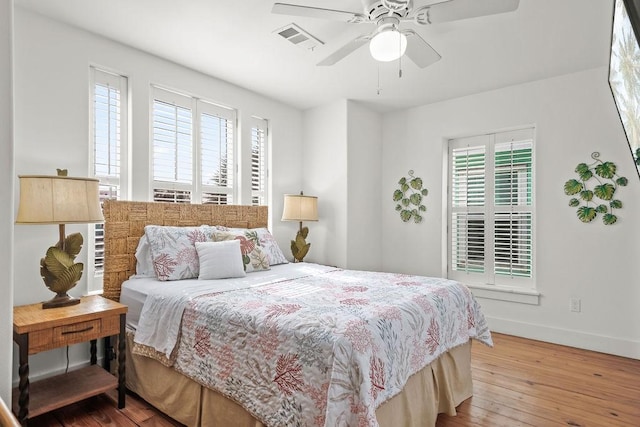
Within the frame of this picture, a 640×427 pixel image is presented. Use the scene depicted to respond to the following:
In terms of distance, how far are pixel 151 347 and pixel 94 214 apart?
3.05 ft

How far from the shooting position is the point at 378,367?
1489mm

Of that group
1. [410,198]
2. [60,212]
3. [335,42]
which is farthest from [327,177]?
[60,212]

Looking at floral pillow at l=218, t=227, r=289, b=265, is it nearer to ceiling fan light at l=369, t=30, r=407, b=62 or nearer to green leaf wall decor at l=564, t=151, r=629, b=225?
ceiling fan light at l=369, t=30, r=407, b=62

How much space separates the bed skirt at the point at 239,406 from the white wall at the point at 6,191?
89 centimetres

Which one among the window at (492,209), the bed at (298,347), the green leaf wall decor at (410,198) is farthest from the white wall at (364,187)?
the bed at (298,347)

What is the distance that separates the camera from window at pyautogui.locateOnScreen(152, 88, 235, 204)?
3.20m

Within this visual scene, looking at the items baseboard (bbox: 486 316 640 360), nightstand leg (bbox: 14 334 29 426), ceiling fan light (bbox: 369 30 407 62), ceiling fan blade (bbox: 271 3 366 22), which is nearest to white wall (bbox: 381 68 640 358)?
baseboard (bbox: 486 316 640 360)

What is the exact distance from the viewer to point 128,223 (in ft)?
9.24

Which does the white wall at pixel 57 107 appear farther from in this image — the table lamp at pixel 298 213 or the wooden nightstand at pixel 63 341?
the table lamp at pixel 298 213

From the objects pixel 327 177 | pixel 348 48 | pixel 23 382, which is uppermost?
pixel 348 48

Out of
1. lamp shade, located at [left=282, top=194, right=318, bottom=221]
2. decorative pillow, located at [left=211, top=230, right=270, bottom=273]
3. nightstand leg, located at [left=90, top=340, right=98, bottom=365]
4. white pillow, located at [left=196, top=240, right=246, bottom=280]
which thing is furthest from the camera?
lamp shade, located at [left=282, top=194, right=318, bottom=221]

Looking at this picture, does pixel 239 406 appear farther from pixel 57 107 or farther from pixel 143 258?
pixel 57 107

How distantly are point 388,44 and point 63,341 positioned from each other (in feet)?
8.54

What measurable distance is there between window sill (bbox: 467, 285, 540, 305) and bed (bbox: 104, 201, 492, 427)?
1.53 m
